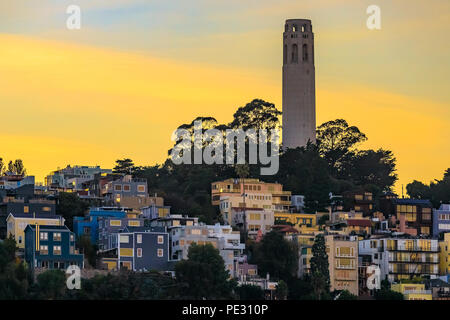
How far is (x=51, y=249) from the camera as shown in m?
141

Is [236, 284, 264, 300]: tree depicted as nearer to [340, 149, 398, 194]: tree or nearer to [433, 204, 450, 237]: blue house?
[433, 204, 450, 237]: blue house

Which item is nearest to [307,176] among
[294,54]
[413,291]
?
[294,54]

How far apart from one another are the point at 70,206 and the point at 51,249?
1134 cm

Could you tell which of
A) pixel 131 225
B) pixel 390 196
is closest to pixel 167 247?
pixel 131 225

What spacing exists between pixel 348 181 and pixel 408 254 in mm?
21679

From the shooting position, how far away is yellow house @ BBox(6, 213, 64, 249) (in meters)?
144

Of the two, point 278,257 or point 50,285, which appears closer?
point 50,285

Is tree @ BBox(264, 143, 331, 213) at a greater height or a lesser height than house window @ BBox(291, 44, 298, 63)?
lesser

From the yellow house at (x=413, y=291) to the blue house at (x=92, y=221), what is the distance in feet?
56.3

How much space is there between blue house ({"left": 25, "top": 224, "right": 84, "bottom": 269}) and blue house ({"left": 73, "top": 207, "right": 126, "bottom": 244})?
5.76 m

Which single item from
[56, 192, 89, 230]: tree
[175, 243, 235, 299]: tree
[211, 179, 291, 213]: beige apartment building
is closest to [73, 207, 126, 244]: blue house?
[56, 192, 89, 230]: tree

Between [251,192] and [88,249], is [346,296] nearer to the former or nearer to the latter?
[88,249]
